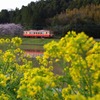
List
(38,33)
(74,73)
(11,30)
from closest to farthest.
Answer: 1. (74,73)
2. (38,33)
3. (11,30)

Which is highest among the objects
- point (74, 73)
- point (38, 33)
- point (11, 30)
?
point (74, 73)

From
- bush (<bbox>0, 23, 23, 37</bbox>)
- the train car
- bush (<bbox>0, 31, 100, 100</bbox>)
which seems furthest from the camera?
bush (<bbox>0, 23, 23, 37</bbox>)

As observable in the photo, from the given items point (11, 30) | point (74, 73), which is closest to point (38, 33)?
point (11, 30)

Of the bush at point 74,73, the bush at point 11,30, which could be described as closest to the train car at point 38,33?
the bush at point 11,30

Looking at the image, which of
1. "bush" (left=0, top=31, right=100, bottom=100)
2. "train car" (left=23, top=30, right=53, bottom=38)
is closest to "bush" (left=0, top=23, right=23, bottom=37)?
"train car" (left=23, top=30, right=53, bottom=38)

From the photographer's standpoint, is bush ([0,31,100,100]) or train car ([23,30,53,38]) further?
train car ([23,30,53,38])

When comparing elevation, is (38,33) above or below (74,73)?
below

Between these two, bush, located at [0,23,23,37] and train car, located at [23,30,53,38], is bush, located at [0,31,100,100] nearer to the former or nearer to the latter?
train car, located at [23,30,53,38]

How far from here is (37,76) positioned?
2.10m

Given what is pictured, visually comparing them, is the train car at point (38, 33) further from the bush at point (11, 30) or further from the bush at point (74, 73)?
the bush at point (74, 73)

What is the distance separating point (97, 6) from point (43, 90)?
170 feet

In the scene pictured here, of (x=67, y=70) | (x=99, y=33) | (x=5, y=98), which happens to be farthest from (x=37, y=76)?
(x=99, y=33)

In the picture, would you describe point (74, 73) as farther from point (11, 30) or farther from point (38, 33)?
point (11, 30)

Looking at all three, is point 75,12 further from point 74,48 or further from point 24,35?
point 74,48
